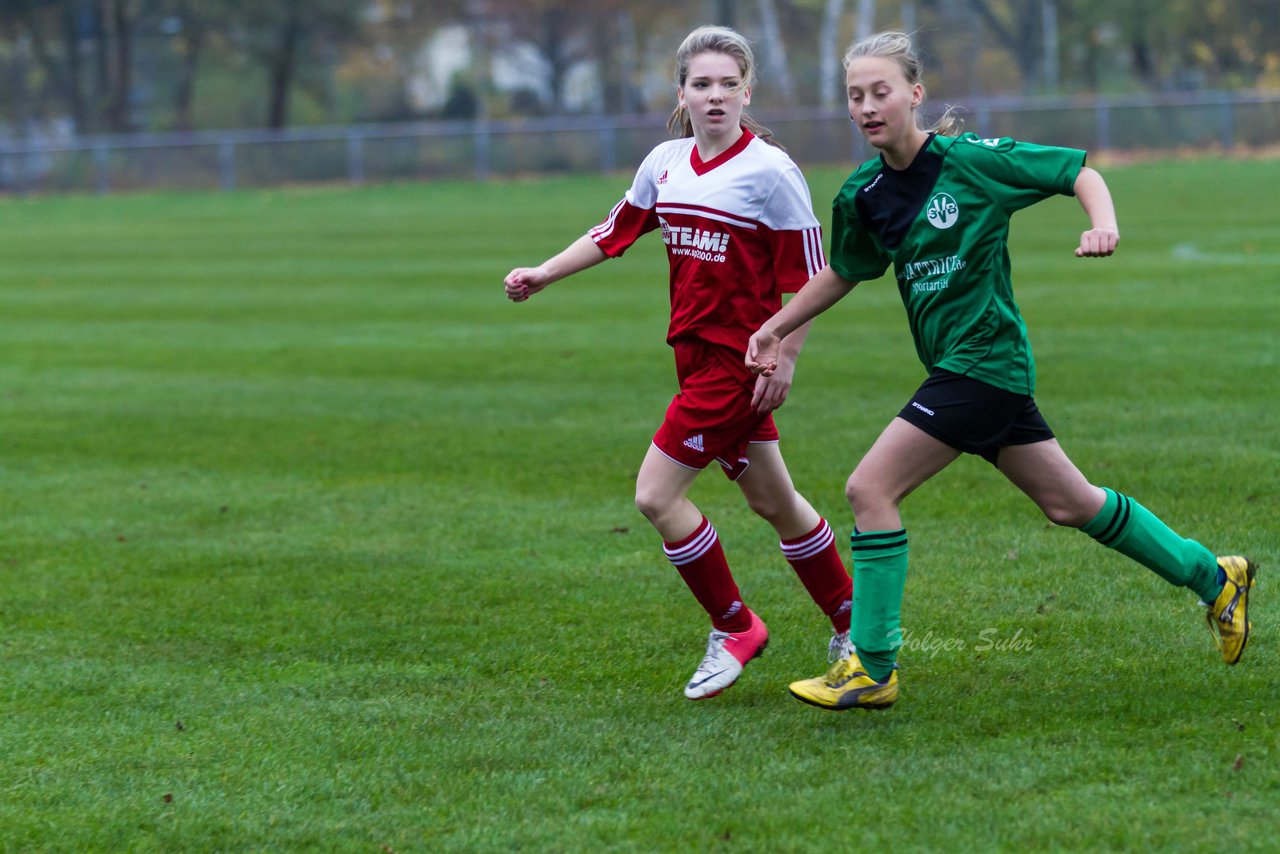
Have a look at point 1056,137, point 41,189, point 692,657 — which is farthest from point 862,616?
point 41,189

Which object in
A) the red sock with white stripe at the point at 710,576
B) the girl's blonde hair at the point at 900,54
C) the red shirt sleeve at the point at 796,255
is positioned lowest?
the red sock with white stripe at the point at 710,576

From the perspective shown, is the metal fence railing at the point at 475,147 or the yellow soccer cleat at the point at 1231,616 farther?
the metal fence railing at the point at 475,147

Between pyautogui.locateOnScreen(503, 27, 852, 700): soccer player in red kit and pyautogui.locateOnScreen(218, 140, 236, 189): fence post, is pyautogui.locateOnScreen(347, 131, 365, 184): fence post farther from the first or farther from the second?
pyautogui.locateOnScreen(503, 27, 852, 700): soccer player in red kit

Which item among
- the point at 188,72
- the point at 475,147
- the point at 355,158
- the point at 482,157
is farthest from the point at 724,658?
the point at 188,72

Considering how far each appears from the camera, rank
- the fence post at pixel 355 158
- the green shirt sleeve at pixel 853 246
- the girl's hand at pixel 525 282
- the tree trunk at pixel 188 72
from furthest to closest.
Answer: the tree trunk at pixel 188 72 → the fence post at pixel 355 158 → the girl's hand at pixel 525 282 → the green shirt sleeve at pixel 853 246

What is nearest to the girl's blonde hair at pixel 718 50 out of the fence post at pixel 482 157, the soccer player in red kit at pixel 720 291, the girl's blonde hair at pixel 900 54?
the soccer player in red kit at pixel 720 291

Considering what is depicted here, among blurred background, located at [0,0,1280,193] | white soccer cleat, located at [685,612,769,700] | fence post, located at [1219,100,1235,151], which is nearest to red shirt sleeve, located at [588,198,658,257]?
white soccer cleat, located at [685,612,769,700]

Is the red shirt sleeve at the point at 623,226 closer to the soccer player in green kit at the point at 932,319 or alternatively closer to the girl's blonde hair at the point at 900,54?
the soccer player in green kit at the point at 932,319

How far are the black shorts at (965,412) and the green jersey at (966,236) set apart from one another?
4 centimetres

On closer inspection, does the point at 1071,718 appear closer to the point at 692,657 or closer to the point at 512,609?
the point at 692,657

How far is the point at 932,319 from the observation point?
15.4ft

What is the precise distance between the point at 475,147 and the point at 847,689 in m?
39.7

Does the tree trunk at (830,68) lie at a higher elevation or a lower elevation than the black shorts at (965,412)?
higher

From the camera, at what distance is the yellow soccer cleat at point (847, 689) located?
4.64 metres
